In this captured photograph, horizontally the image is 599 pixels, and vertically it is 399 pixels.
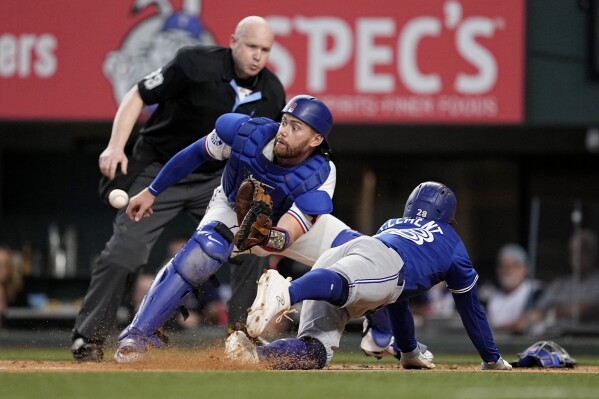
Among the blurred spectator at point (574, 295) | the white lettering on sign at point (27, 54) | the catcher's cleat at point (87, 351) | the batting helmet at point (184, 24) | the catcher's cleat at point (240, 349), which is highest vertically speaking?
the batting helmet at point (184, 24)

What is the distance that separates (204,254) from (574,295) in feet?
17.1

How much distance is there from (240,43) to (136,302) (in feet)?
15.6

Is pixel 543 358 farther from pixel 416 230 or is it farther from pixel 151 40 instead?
pixel 151 40

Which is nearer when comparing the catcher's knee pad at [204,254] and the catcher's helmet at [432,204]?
the catcher's knee pad at [204,254]

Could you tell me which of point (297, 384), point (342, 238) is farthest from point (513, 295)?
point (297, 384)

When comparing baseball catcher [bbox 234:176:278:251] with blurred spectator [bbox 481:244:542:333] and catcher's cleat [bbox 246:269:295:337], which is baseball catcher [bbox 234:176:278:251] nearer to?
catcher's cleat [bbox 246:269:295:337]

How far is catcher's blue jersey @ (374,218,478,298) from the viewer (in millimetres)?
6613

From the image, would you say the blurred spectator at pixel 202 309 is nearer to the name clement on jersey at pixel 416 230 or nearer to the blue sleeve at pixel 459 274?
the name clement on jersey at pixel 416 230

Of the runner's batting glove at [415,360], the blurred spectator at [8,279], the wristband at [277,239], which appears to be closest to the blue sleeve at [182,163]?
the wristband at [277,239]

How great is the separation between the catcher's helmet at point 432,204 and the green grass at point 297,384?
1.02 metres

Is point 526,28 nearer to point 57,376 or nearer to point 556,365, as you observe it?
point 556,365

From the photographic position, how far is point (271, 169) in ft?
21.9

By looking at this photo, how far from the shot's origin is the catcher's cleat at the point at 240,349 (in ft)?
20.5

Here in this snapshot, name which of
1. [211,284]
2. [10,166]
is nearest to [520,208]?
[10,166]
